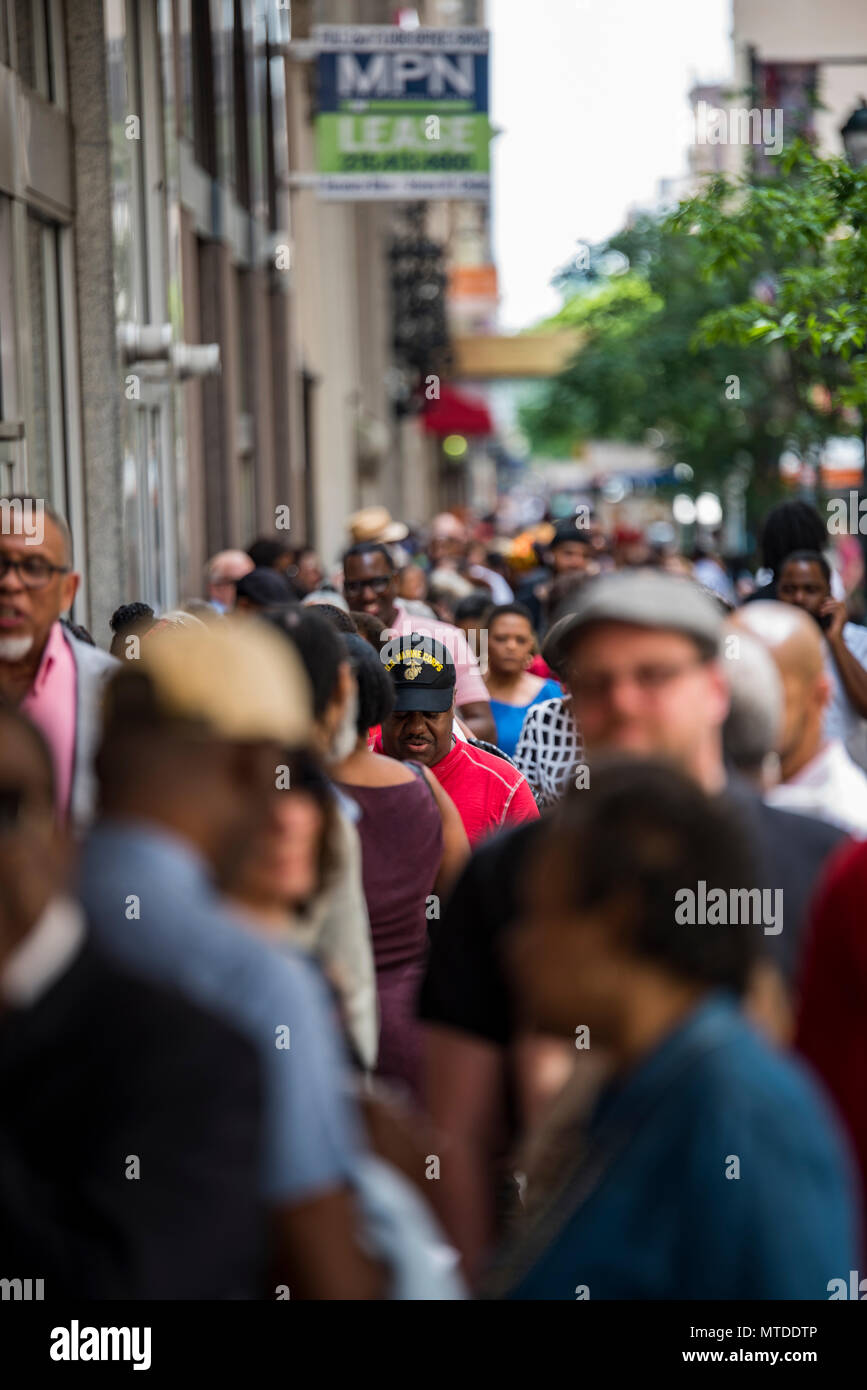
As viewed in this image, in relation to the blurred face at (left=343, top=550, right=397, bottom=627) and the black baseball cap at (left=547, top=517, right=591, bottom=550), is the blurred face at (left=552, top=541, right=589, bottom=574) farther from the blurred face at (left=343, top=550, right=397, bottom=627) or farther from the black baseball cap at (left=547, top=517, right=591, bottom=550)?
the blurred face at (left=343, top=550, right=397, bottom=627)

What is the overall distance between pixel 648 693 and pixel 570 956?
97cm

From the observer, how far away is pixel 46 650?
4.76 meters

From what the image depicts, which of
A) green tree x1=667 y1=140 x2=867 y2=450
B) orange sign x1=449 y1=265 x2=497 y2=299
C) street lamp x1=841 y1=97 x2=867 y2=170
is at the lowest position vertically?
green tree x1=667 y1=140 x2=867 y2=450

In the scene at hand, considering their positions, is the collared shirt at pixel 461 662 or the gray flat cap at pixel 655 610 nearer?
the gray flat cap at pixel 655 610

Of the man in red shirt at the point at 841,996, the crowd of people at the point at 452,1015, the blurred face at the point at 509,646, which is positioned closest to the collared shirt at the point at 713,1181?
the crowd of people at the point at 452,1015

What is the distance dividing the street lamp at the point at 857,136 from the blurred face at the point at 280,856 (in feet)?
29.5

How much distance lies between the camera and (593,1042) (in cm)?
278

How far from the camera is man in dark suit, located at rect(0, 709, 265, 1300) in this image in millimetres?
2535

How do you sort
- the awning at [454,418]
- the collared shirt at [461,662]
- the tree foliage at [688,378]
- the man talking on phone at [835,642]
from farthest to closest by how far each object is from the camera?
1. the awning at [454,418]
2. the tree foliage at [688,378]
3. the collared shirt at [461,662]
4. the man talking on phone at [835,642]

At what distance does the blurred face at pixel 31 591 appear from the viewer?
478cm

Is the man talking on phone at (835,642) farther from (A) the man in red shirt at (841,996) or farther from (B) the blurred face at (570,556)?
(B) the blurred face at (570,556)

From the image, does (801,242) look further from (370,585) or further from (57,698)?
(57,698)

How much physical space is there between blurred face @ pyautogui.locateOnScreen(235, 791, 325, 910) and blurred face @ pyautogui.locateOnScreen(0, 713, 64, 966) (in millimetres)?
291

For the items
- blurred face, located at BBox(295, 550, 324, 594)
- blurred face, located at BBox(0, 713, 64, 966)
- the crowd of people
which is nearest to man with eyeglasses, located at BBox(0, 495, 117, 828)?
the crowd of people
